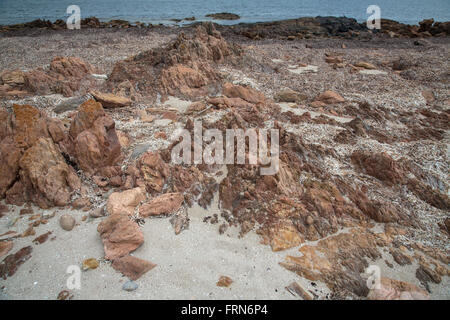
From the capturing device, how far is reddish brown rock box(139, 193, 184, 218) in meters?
5.90

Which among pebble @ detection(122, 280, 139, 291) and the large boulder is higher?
the large boulder

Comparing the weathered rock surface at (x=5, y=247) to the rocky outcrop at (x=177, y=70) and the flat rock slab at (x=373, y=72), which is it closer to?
the rocky outcrop at (x=177, y=70)

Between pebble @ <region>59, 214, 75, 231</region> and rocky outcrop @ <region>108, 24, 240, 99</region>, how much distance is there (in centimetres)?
641

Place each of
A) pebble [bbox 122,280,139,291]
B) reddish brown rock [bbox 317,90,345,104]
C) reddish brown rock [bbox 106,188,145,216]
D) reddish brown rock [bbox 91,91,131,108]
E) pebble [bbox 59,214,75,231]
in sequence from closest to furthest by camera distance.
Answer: pebble [bbox 122,280,139,291]
pebble [bbox 59,214,75,231]
reddish brown rock [bbox 106,188,145,216]
reddish brown rock [bbox 91,91,131,108]
reddish brown rock [bbox 317,90,345,104]

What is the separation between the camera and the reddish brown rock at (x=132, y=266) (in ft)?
15.6

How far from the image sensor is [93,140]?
6.69 m

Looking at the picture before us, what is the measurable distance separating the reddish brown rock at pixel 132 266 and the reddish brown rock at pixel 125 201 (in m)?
1.11

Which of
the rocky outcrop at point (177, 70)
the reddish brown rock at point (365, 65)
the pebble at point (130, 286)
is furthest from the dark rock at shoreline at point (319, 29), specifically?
the pebble at point (130, 286)

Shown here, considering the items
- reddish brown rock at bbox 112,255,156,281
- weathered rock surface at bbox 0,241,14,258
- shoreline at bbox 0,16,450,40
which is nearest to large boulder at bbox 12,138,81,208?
weathered rock surface at bbox 0,241,14,258

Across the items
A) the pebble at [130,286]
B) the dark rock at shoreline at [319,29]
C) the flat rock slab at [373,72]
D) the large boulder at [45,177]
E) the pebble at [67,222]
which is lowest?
the pebble at [130,286]

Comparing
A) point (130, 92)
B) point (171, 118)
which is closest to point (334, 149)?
point (171, 118)

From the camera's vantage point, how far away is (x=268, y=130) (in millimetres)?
7680

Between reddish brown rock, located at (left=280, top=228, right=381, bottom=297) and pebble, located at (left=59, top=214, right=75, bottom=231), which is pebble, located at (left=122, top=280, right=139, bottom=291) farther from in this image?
reddish brown rock, located at (left=280, top=228, right=381, bottom=297)

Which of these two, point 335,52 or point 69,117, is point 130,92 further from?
point 335,52
